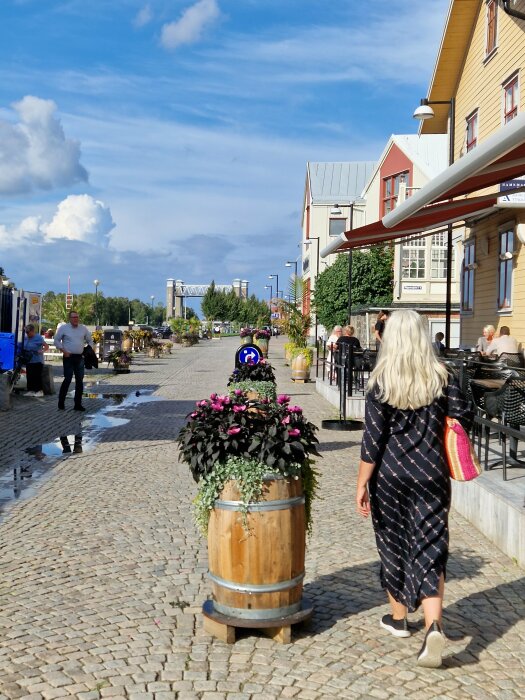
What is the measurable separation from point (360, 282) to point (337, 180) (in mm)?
28301

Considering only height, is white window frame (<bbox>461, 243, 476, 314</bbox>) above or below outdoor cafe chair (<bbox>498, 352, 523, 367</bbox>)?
above

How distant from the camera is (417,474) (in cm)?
416

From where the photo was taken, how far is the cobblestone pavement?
3918 mm

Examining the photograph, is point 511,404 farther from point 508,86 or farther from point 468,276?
point 468,276

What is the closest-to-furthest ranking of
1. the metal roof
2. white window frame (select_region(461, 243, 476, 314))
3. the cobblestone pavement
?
the cobblestone pavement
white window frame (select_region(461, 243, 476, 314))
the metal roof

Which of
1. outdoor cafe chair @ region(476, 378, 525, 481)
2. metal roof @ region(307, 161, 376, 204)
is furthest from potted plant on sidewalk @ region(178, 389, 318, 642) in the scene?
metal roof @ region(307, 161, 376, 204)

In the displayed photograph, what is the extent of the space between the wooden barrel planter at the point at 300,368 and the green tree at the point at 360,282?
18.3 metres

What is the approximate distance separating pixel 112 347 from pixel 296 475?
114ft

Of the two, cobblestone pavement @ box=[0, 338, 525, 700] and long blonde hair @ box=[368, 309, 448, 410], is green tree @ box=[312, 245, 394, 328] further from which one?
long blonde hair @ box=[368, 309, 448, 410]

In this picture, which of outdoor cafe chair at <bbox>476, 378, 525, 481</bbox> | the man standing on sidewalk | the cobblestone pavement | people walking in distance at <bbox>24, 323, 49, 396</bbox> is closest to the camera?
the cobblestone pavement

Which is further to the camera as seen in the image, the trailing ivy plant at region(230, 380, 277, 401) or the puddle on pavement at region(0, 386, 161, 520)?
the trailing ivy plant at region(230, 380, 277, 401)

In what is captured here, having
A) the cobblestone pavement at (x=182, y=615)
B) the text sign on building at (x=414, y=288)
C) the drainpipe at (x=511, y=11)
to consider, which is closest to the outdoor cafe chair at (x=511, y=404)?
the cobblestone pavement at (x=182, y=615)

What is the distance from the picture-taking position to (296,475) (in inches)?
175

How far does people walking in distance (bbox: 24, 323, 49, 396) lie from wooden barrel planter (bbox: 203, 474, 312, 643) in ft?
47.1
